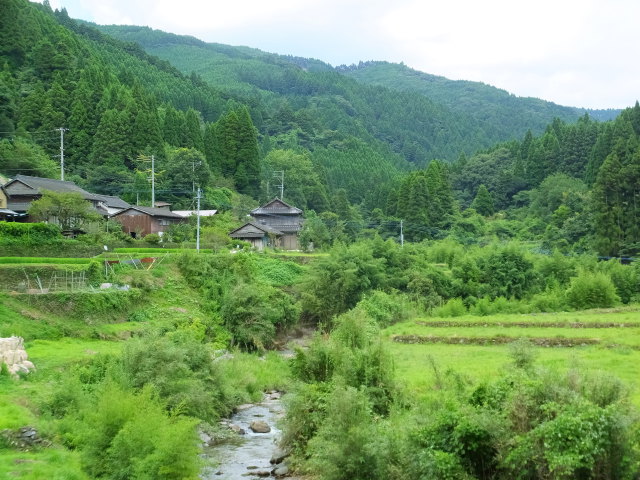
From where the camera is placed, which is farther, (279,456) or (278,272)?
(278,272)

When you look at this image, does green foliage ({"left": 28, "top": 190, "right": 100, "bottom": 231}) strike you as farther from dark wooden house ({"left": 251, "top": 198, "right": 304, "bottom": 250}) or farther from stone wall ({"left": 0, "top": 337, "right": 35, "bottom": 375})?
stone wall ({"left": 0, "top": 337, "right": 35, "bottom": 375})

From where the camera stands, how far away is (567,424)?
1175 centimetres

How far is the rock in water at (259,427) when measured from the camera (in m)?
23.1

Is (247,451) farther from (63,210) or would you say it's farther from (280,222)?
(280,222)

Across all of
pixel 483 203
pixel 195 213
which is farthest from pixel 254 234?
pixel 483 203

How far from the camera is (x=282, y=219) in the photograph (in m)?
66.4

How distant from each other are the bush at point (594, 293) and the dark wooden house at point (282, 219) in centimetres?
2994

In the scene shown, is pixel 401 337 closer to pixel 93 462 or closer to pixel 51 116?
pixel 93 462

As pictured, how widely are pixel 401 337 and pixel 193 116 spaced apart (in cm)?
5272

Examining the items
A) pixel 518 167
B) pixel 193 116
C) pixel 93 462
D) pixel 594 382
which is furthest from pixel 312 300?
pixel 518 167

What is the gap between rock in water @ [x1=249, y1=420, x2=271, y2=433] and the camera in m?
23.1

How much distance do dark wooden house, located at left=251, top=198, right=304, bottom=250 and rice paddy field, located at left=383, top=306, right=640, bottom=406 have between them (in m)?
28.1

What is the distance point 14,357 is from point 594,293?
33.9 m

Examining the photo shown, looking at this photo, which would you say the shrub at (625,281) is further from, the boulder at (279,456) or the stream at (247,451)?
the boulder at (279,456)
